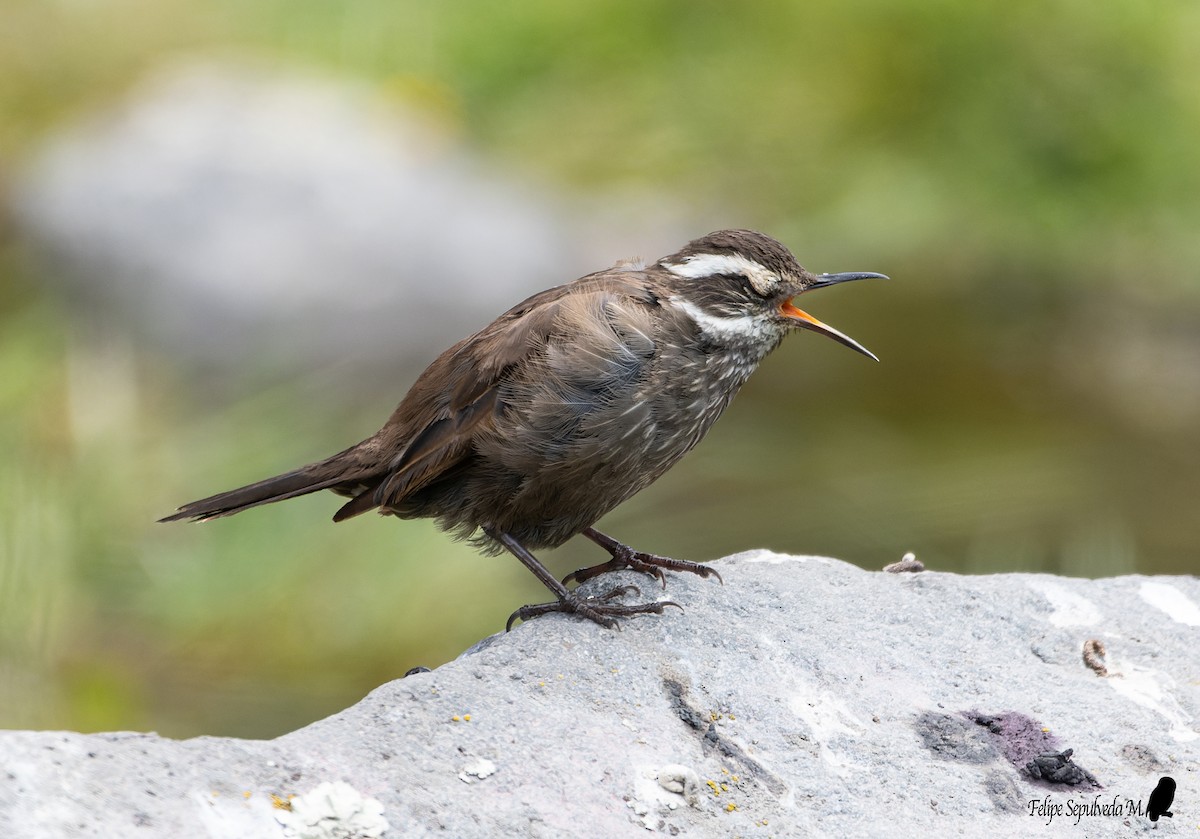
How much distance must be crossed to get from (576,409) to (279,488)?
1125 millimetres

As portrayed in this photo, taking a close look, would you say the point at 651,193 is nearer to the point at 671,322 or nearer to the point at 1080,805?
the point at 671,322

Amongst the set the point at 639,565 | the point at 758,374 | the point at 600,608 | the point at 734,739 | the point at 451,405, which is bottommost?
the point at 734,739

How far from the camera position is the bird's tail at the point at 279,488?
490 centimetres

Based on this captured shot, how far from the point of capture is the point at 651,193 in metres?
11.6

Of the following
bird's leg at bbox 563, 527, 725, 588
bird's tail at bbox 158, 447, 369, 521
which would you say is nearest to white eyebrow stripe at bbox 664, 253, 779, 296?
bird's leg at bbox 563, 527, 725, 588

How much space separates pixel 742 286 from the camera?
485 cm

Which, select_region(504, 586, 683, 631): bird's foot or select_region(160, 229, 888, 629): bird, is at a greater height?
select_region(160, 229, 888, 629): bird

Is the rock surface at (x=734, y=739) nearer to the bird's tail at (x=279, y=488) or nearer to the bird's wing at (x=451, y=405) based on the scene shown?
the bird's wing at (x=451, y=405)

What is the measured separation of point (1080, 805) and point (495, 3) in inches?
453

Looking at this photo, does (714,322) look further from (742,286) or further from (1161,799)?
(1161,799)

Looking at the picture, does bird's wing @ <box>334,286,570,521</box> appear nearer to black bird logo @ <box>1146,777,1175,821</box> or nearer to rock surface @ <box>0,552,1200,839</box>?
rock surface @ <box>0,552,1200,839</box>

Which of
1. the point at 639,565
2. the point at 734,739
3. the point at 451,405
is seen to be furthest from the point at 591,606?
the point at 451,405

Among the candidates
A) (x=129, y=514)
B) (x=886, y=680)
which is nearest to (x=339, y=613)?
(x=129, y=514)

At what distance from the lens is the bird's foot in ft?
13.9
